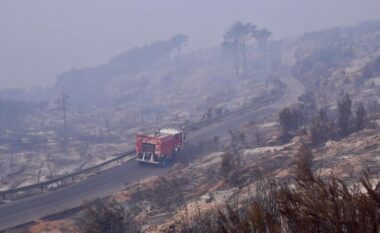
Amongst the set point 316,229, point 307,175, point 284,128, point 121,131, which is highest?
point 307,175

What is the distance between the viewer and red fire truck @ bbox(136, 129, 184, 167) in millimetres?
41031

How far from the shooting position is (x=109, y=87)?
135 metres

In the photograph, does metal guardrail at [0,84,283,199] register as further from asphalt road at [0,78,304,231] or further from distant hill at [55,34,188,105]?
distant hill at [55,34,188,105]

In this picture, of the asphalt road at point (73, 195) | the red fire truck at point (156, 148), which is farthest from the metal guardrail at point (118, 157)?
the red fire truck at point (156, 148)

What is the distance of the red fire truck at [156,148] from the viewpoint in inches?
1615

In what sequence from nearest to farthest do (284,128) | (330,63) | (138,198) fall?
(138,198), (284,128), (330,63)

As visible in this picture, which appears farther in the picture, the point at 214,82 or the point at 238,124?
the point at 214,82

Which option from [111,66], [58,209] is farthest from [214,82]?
[58,209]

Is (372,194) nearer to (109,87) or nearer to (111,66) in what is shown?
(109,87)

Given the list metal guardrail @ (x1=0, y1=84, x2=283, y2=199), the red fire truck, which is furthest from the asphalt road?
metal guardrail @ (x1=0, y1=84, x2=283, y2=199)

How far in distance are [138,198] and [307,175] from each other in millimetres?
21259

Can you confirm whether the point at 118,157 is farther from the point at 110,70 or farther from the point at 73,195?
the point at 110,70

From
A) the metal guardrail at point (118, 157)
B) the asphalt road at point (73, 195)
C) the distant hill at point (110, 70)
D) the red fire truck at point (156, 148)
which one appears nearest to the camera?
the asphalt road at point (73, 195)

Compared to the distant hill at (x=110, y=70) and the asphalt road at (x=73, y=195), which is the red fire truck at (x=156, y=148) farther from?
the distant hill at (x=110, y=70)
